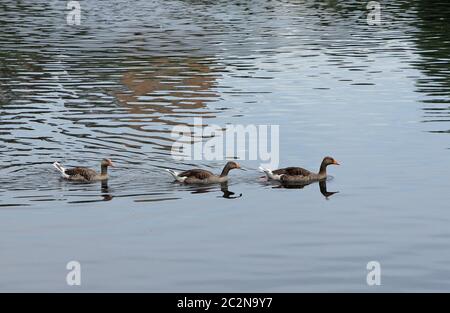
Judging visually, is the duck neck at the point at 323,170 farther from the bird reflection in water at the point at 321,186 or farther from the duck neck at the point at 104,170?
the duck neck at the point at 104,170

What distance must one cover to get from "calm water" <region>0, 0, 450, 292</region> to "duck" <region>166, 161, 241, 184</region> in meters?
0.43

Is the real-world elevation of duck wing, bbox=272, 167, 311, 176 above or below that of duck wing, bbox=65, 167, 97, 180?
below

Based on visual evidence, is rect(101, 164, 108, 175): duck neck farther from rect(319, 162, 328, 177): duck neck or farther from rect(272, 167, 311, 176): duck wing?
rect(319, 162, 328, 177): duck neck

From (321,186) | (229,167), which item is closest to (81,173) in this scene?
(229,167)

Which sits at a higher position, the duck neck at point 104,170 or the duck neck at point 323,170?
the duck neck at point 104,170

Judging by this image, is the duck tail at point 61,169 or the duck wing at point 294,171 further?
the duck wing at point 294,171

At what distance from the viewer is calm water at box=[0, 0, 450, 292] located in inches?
1094

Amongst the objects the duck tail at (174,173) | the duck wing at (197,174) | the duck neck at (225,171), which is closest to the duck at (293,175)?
the duck neck at (225,171)

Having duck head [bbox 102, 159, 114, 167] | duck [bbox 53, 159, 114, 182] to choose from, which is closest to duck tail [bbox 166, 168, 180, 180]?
duck head [bbox 102, 159, 114, 167]

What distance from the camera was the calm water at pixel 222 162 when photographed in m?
27.8

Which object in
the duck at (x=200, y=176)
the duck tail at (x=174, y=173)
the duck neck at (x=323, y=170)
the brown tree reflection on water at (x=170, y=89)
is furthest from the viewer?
the brown tree reflection on water at (x=170, y=89)

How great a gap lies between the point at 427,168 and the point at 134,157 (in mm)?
9572

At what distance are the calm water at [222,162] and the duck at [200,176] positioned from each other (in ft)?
1.42

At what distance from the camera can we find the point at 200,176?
36.8 meters
